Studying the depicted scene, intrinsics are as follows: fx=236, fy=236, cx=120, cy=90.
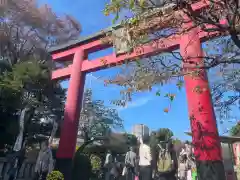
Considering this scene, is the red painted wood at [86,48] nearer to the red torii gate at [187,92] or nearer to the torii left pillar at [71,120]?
the red torii gate at [187,92]

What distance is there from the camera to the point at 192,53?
6984 mm

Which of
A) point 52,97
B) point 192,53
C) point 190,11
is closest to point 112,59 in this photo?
point 192,53

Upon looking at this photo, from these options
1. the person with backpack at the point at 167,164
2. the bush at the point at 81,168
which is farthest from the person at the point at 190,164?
the bush at the point at 81,168

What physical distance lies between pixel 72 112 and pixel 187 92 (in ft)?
15.3

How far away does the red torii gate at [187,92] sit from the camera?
585 centimetres

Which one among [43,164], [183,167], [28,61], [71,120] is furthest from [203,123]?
[28,61]

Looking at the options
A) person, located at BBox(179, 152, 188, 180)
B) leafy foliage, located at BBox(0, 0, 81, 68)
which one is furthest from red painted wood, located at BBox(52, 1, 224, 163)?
leafy foliage, located at BBox(0, 0, 81, 68)

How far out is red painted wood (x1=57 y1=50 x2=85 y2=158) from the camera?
8.89 m

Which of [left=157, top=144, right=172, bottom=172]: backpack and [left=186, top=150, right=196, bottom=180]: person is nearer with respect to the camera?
[left=157, top=144, right=172, bottom=172]: backpack

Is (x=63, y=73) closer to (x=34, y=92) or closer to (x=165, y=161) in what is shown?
(x=34, y=92)

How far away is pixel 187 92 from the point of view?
678 cm

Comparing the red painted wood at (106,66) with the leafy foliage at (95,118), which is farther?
the leafy foliage at (95,118)

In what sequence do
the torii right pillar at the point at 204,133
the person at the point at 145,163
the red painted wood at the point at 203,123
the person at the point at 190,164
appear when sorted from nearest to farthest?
the person at the point at 145,163 → the torii right pillar at the point at 204,133 → the red painted wood at the point at 203,123 → the person at the point at 190,164

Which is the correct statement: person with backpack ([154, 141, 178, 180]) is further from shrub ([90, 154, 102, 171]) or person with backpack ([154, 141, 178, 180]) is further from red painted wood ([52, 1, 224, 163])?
shrub ([90, 154, 102, 171])
